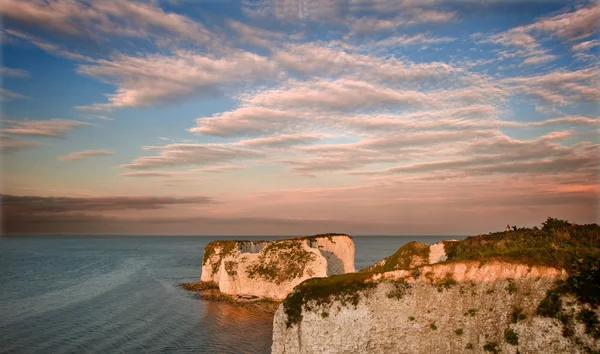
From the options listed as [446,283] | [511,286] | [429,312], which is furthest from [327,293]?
[511,286]

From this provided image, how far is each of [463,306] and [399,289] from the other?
4.11m

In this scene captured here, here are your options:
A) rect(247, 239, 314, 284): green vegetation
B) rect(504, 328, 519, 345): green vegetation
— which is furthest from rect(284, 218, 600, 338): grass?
rect(247, 239, 314, 284): green vegetation

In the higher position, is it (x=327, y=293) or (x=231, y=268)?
(x=327, y=293)

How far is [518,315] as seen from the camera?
75.8ft

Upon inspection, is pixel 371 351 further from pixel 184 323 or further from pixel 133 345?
pixel 184 323

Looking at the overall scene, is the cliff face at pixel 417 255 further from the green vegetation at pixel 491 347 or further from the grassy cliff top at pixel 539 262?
the green vegetation at pixel 491 347

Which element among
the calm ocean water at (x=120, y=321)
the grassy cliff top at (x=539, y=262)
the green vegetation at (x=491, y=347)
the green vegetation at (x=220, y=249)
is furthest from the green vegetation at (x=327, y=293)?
the green vegetation at (x=220, y=249)

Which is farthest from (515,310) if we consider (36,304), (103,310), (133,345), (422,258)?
(36,304)

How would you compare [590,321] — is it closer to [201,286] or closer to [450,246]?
[450,246]

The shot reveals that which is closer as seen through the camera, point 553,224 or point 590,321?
point 590,321

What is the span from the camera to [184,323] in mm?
46094

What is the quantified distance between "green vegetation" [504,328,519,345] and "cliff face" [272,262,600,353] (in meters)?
0.05

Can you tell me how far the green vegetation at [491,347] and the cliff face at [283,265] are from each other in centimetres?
3477

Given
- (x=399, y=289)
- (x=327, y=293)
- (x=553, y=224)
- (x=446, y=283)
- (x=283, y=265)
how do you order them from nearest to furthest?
(x=446, y=283) < (x=399, y=289) < (x=327, y=293) < (x=553, y=224) < (x=283, y=265)
